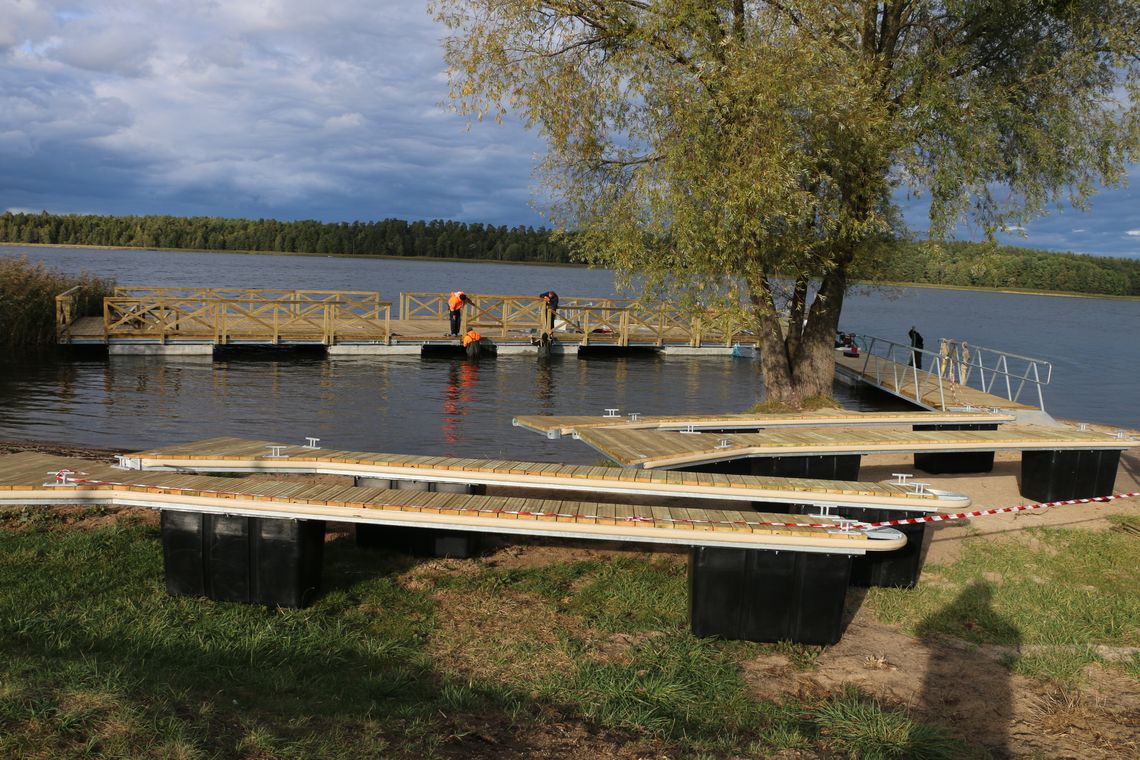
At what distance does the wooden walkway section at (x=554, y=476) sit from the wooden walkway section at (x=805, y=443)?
101cm

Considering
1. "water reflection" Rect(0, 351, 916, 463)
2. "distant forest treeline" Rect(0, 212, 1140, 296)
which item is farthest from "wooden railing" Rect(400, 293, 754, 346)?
"distant forest treeline" Rect(0, 212, 1140, 296)

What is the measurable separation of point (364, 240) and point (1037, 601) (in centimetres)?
15249

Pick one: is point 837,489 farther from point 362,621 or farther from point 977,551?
point 362,621

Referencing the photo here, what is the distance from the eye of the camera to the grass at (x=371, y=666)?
414cm

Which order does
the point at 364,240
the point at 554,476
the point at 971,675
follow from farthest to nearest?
the point at 364,240 < the point at 554,476 < the point at 971,675

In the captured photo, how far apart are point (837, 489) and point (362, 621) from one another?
404cm

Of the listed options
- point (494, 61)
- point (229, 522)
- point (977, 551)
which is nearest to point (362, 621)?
point (229, 522)

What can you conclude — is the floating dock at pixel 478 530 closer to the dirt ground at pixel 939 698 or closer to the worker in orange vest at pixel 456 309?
the dirt ground at pixel 939 698

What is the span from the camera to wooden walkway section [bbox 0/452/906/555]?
6074 millimetres

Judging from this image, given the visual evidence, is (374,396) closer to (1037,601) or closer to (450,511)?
(450,511)

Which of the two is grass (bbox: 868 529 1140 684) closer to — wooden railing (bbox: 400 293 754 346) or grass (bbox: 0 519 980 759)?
grass (bbox: 0 519 980 759)

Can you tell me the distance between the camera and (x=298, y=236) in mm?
154625

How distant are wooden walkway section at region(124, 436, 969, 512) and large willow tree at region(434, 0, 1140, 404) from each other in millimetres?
6264

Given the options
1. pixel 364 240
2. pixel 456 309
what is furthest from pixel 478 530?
pixel 364 240
